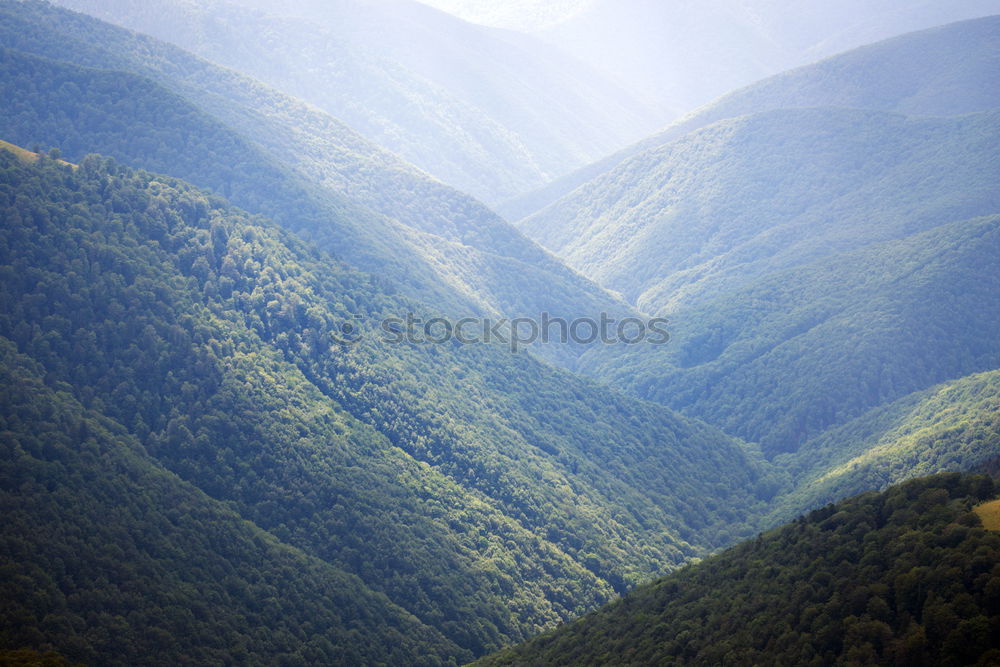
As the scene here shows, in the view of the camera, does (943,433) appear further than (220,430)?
Yes

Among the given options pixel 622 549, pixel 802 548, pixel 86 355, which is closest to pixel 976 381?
pixel 622 549

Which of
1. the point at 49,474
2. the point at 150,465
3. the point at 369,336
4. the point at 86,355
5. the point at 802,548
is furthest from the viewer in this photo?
the point at 369,336

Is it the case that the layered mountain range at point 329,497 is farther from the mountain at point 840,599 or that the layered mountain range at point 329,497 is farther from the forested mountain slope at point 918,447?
the forested mountain slope at point 918,447

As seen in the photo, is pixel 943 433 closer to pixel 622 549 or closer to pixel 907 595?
pixel 622 549

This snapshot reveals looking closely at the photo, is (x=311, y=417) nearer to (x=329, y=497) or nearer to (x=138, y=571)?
(x=329, y=497)

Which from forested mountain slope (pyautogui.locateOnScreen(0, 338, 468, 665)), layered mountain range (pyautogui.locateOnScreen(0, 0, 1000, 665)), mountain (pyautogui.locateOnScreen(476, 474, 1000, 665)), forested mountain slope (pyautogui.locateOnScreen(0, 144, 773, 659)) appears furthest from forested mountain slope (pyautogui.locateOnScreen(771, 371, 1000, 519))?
forested mountain slope (pyautogui.locateOnScreen(0, 338, 468, 665))

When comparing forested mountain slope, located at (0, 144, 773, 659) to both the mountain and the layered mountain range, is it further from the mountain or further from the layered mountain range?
the mountain

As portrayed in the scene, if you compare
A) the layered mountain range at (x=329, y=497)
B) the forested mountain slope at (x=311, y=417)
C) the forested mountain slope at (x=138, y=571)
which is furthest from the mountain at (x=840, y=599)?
the forested mountain slope at (x=311, y=417)
